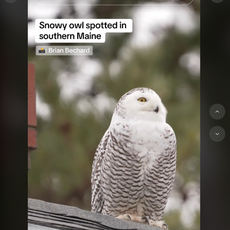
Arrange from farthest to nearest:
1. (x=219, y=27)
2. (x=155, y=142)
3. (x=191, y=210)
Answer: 1. (x=155, y=142)
2. (x=191, y=210)
3. (x=219, y=27)

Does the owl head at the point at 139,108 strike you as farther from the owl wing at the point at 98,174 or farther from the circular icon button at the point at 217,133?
the circular icon button at the point at 217,133

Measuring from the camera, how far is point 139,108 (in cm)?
190

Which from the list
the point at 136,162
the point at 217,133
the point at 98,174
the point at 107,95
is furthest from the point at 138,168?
the point at 217,133

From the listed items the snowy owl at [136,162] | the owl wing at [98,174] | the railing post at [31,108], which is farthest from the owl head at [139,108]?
the railing post at [31,108]

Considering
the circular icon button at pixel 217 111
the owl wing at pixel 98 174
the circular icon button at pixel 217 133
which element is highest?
the circular icon button at pixel 217 111

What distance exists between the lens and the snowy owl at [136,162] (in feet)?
6.11

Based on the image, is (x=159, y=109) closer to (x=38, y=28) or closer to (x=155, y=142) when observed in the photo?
(x=155, y=142)

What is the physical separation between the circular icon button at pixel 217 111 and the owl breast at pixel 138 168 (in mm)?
554

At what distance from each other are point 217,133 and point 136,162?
0.61 meters

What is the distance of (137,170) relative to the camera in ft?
6.21

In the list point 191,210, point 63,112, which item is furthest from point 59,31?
point 191,210

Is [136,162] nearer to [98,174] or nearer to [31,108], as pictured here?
[98,174]

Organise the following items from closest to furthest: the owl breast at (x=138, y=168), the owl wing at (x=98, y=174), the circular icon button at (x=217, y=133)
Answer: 1. the circular icon button at (x=217, y=133)
2. the owl breast at (x=138, y=168)
3. the owl wing at (x=98, y=174)

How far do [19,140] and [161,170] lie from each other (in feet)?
2.45
